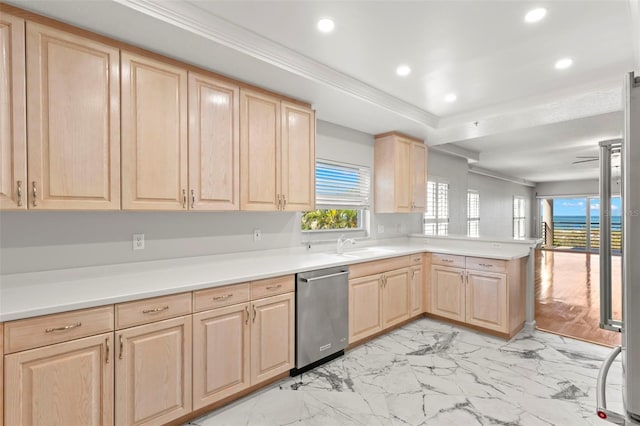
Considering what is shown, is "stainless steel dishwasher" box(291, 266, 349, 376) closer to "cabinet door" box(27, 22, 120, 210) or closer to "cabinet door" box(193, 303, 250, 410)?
"cabinet door" box(193, 303, 250, 410)

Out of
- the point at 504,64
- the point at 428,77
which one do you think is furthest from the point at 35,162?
the point at 504,64

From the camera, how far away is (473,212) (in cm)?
767

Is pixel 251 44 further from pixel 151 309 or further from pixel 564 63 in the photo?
pixel 564 63

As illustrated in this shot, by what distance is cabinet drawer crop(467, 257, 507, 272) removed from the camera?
11.1 ft

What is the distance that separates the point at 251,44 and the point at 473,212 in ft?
23.0

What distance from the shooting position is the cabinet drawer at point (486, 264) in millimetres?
3383

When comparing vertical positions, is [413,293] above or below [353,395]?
above

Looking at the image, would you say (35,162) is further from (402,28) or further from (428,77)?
(428,77)

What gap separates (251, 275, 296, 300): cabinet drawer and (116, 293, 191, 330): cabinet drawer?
478mm

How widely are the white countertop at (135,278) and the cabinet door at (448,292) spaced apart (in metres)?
0.60

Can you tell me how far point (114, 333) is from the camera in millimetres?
1719

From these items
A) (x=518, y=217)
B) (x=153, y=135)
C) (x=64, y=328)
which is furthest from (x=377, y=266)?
(x=518, y=217)

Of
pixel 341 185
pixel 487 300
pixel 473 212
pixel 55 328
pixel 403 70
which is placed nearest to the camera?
pixel 55 328

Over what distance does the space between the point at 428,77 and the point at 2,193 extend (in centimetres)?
319
